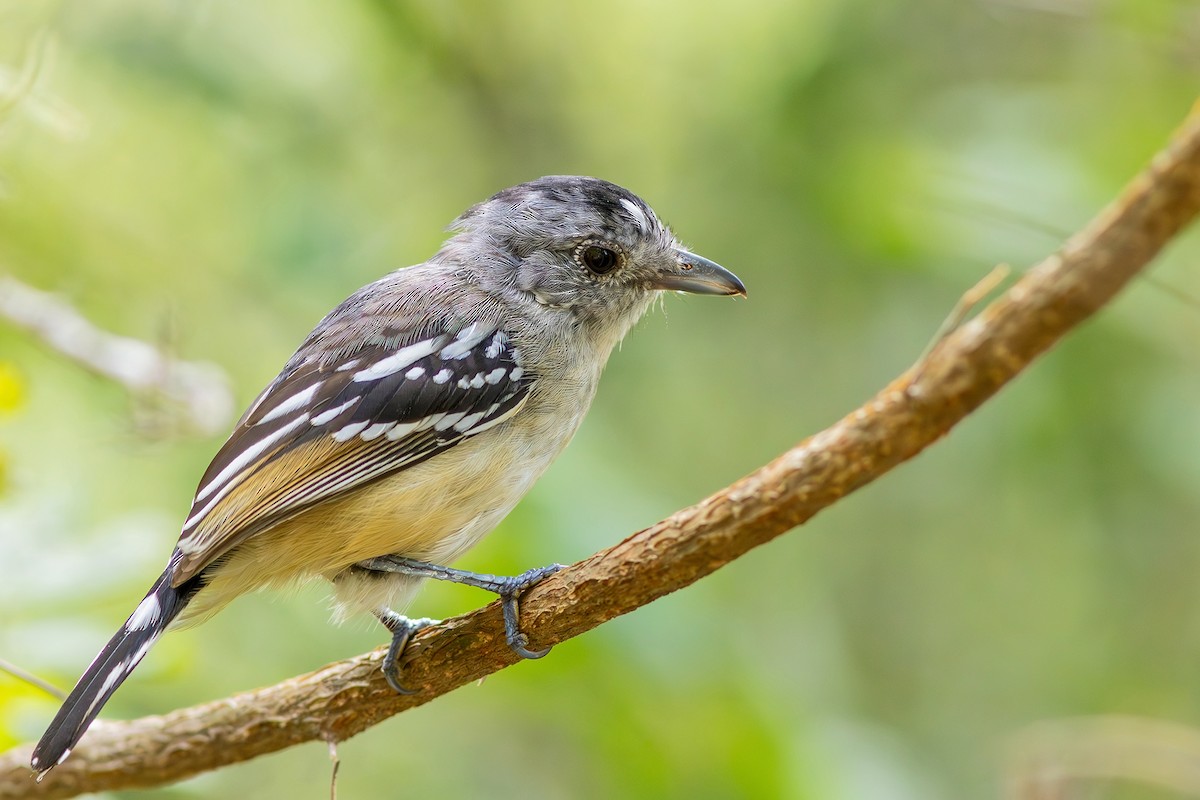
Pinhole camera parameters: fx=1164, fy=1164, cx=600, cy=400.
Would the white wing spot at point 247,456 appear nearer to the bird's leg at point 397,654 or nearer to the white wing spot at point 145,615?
the white wing spot at point 145,615

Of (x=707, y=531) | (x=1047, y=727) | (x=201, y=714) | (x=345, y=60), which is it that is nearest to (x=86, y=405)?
(x=345, y=60)

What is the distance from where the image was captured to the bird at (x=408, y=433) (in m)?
3.00

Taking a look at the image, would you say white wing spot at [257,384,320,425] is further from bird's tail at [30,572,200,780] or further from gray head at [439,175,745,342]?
gray head at [439,175,745,342]

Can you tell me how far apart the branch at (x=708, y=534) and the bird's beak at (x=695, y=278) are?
1.32 meters

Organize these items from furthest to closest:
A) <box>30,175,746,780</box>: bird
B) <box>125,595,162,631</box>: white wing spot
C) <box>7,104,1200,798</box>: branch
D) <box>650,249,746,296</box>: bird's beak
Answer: <box>650,249,746,296</box>: bird's beak
<box>30,175,746,780</box>: bird
<box>125,595,162,631</box>: white wing spot
<box>7,104,1200,798</box>: branch

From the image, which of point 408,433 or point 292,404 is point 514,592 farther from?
point 292,404

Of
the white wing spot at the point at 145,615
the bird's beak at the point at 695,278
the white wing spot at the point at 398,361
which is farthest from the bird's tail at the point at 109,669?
the bird's beak at the point at 695,278

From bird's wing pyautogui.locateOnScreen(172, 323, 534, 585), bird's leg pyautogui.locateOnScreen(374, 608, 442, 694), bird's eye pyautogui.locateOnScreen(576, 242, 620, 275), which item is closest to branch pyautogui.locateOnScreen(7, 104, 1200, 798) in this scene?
bird's leg pyautogui.locateOnScreen(374, 608, 442, 694)

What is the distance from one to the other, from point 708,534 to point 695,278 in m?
1.58

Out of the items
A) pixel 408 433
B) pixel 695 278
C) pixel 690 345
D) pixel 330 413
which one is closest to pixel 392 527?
pixel 408 433

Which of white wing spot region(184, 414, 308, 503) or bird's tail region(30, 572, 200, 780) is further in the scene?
white wing spot region(184, 414, 308, 503)

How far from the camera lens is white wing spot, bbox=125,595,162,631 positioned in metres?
2.89

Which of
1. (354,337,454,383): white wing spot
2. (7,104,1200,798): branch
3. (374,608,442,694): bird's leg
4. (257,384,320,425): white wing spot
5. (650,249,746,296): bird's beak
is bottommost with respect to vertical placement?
(7,104,1200,798): branch

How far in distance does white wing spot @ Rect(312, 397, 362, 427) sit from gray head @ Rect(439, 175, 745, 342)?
65 cm
